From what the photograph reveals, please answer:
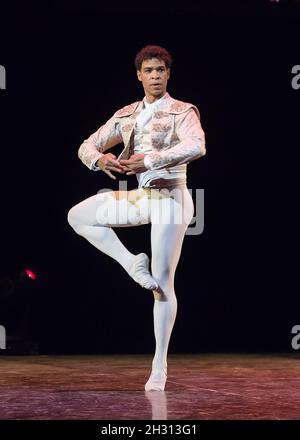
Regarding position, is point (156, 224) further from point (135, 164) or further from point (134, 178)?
point (134, 178)

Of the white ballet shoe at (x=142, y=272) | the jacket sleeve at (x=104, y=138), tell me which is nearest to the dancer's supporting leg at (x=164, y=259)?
the white ballet shoe at (x=142, y=272)

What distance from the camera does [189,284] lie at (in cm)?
631

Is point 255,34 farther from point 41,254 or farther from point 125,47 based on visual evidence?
point 41,254

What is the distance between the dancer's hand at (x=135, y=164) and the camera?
3.79 metres

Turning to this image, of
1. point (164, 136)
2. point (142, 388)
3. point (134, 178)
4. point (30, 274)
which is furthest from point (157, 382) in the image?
point (134, 178)

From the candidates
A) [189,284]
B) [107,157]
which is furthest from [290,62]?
[107,157]

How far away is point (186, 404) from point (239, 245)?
9.42ft

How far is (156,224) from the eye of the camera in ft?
12.9

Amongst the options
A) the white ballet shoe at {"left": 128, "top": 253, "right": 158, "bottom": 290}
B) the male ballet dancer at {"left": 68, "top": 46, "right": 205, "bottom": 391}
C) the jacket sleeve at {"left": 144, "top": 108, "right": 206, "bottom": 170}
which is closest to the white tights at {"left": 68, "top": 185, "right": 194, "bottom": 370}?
the male ballet dancer at {"left": 68, "top": 46, "right": 205, "bottom": 391}

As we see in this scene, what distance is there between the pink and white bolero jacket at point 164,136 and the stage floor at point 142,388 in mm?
975

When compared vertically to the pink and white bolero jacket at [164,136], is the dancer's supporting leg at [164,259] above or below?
below

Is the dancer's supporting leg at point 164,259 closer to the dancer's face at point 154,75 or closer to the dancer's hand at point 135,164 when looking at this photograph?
the dancer's hand at point 135,164
